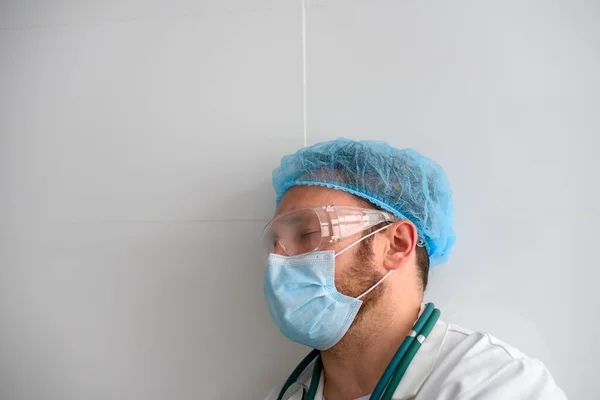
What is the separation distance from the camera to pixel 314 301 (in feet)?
3.77

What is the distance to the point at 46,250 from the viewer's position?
162 centimetres

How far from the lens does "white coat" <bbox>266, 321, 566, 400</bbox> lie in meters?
1.01

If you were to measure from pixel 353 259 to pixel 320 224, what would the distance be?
126 millimetres

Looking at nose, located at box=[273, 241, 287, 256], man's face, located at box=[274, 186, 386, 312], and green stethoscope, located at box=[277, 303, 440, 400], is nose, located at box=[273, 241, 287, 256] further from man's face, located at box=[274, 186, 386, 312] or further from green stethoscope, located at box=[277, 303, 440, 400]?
green stethoscope, located at box=[277, 303, 440, 400]

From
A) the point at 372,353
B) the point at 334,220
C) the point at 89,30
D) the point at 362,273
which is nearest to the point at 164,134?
the point at 89,30

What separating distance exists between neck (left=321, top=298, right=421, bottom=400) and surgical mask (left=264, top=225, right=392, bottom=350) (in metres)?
0.04

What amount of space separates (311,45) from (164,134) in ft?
1.98

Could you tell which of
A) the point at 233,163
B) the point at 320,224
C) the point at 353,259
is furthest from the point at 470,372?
the point at 233,163

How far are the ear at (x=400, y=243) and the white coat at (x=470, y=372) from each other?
204 millimetres

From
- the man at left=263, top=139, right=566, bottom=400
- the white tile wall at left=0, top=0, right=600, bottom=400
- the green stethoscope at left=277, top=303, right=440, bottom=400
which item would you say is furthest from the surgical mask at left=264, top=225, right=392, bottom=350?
the white tile wall at left=0, top=0, right=600, bottom=400

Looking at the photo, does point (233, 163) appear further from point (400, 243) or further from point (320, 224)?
point (400, 243)

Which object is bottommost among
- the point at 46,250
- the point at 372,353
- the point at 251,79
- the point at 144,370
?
the point at 144,370

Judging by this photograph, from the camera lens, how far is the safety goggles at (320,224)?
117 cm

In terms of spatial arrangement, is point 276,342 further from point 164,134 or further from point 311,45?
point 311,45
